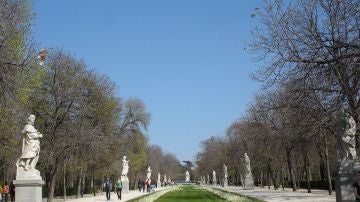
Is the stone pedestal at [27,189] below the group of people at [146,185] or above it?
below

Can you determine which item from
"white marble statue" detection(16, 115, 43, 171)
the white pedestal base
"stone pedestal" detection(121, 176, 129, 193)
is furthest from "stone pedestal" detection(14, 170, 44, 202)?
"stone pedestal" detection(121, 176, 129, 193)

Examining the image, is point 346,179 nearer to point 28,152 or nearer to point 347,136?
point 347,136

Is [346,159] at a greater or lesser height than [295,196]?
greater

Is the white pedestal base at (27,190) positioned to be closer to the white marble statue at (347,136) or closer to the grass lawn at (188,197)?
the white marble statue at (347,136)

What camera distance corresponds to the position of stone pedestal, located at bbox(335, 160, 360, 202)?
65.5 ft

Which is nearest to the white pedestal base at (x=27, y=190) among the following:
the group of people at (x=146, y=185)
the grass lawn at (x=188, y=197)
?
the grass lawn at (x=188, y=197)

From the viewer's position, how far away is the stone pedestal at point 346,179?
1997 centimetres

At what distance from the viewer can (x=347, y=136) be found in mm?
20453

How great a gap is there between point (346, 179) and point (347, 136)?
1.59 m

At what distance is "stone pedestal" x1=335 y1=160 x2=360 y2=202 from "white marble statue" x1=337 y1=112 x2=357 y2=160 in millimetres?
460

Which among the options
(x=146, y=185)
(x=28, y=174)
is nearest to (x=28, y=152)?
(x=28, y=174)

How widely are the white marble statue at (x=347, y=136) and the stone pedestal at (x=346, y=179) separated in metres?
0.46

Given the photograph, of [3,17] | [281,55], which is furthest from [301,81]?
[3,17]

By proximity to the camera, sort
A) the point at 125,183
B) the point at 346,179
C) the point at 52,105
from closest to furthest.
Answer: the point at 346,179 → the point at 52,105 → the point at 125,183
